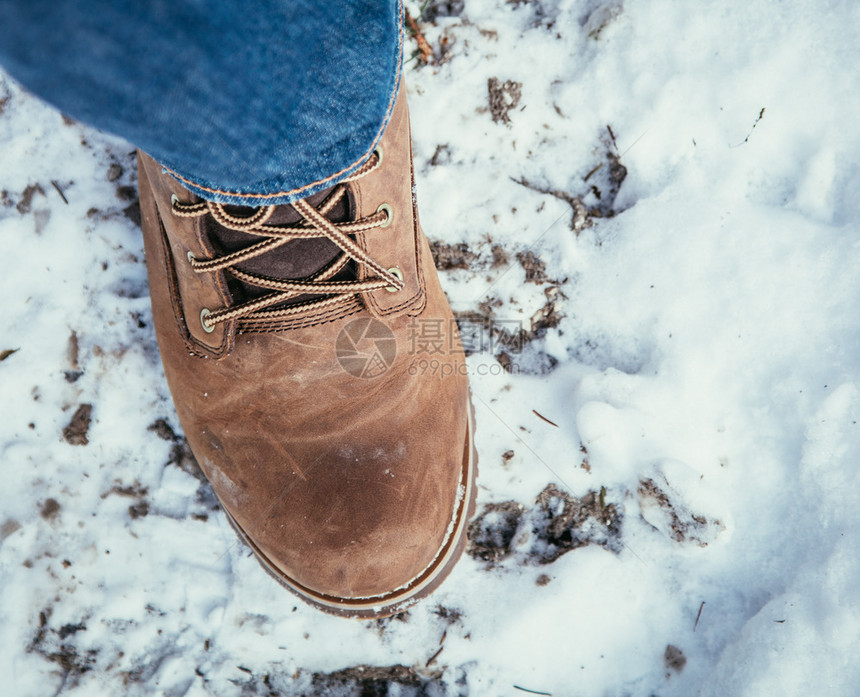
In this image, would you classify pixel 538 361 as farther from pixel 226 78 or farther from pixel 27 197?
pixel 27 197

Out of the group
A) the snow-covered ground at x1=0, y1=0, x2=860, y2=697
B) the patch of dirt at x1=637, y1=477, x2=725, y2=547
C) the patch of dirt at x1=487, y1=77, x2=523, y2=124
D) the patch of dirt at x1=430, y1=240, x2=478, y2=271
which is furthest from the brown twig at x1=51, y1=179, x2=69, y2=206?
the patch of dirt at x1=637, y1=477, x2=725, y2=547

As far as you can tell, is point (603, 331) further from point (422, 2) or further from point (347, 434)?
point (422, 2)

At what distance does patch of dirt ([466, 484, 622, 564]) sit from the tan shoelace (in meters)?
0.65

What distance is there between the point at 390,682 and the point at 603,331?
956 mm

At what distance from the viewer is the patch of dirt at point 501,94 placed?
1.41 m

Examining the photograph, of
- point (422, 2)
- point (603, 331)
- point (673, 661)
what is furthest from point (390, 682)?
point (422, 2)

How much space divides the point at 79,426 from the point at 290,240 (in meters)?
0.81

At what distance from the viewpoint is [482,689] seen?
1394mm

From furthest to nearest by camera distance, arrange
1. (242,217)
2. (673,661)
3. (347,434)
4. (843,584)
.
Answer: (673,661) < (843,584) < (347,434) < (242,217)

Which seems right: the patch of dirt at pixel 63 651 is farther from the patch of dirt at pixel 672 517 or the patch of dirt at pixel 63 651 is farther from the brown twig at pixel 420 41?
the brown twig at pixel 420 41

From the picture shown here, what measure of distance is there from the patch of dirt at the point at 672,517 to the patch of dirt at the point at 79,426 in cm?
128

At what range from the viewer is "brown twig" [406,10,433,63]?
4.64 feet

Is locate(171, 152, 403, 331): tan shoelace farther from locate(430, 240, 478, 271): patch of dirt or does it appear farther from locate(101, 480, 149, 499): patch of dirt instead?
locate(101, 480, 149, 499): patch of dirt

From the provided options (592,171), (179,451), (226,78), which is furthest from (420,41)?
(179,451)
